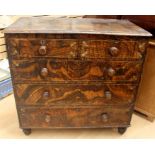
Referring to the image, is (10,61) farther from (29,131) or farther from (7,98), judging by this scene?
(7,98)

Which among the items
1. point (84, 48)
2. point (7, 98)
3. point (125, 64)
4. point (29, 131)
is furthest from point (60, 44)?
point (7, 98)

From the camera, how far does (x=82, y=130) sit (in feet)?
5.17

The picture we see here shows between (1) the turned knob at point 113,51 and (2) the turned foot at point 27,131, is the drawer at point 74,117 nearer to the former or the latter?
(2) the turned foot at point 27,131

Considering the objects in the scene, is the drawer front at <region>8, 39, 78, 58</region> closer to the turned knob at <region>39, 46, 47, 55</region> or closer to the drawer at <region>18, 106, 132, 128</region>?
the turned knob at <region>39, 46, 47, 55</region>

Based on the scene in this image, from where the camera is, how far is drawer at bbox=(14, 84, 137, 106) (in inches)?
50.5

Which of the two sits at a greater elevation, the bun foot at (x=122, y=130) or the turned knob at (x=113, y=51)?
the turned knob at (x=113, y=51)

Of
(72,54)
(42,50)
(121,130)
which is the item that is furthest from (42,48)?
(121,130)

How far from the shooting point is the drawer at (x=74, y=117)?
137 cm

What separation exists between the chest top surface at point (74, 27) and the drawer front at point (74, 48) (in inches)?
2.0

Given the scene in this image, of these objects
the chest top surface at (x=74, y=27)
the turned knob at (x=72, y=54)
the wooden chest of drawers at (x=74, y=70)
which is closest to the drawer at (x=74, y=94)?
the wooden chest of drawers at (x=74, y=70)

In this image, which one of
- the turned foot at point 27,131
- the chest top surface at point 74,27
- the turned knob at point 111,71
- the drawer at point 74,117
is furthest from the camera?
the turned foot at point 27,131
